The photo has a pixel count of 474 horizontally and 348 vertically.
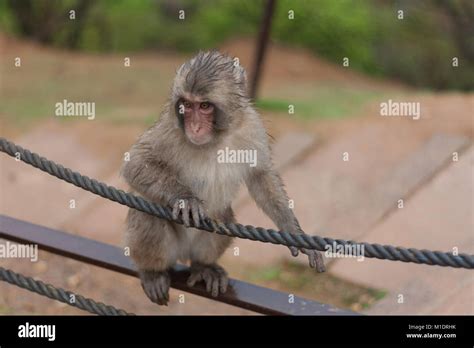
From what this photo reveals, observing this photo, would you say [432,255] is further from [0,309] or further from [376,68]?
[376,68]

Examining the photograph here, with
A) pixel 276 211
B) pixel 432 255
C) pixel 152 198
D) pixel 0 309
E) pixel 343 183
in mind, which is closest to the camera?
pixel 432 255

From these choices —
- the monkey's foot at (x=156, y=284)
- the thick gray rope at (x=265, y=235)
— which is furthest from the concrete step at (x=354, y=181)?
the thick gray rope at (x=265, y=235)

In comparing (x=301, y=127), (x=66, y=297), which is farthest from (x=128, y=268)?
(x=301, y=127)

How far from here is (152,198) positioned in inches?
151

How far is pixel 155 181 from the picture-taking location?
12.5 ft

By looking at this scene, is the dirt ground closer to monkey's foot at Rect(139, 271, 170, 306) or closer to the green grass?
the green grass

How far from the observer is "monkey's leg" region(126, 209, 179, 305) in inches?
157

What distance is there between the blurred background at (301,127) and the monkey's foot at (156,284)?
5.81 ft

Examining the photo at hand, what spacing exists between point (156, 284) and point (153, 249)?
0.22 metres

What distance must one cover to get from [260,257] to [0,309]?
6.85ft

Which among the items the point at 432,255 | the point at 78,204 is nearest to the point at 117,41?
the point at 78,204

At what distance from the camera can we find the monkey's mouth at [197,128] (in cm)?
374

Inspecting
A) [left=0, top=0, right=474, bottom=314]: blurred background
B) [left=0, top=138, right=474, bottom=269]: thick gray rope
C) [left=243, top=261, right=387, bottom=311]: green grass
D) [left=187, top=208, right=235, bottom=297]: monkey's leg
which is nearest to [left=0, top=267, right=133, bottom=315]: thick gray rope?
[left=187, top=208, right=235, bottom=297]: monkey's leg

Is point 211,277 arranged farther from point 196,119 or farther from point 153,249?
point 196,119
